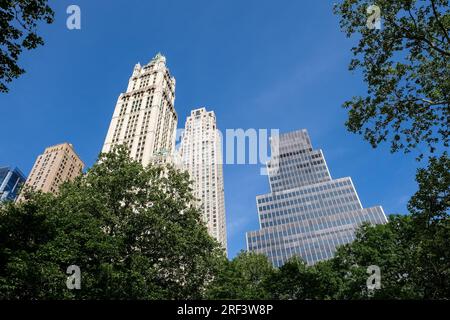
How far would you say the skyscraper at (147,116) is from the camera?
10461 centimetres

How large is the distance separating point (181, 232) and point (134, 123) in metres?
93.7

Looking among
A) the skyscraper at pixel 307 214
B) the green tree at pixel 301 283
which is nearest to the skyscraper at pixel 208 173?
the skyscraper at pixel 307 214

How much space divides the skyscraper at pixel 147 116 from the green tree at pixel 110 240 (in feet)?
233

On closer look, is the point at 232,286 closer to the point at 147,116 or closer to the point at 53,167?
the point at 147,116

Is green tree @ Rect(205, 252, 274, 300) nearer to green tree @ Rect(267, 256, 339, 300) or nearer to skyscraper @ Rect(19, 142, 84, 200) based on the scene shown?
green tree @ Rect(267, 256, 339, 300)

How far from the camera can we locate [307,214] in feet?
412

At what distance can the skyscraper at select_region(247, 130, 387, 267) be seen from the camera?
114312 mm

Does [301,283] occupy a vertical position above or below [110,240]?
below

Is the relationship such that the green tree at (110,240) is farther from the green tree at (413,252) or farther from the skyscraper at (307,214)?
the skyscraper at (307,214)

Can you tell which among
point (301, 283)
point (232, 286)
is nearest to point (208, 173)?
point (301, 283)

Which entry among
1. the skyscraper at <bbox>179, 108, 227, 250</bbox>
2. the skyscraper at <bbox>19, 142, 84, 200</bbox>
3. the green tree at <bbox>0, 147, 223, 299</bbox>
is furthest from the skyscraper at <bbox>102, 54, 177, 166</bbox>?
the green tree at <bbox>0, 147, 223, 299</bbox>

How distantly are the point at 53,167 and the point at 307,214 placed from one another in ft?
411

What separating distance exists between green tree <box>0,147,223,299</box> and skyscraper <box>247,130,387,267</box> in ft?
293
